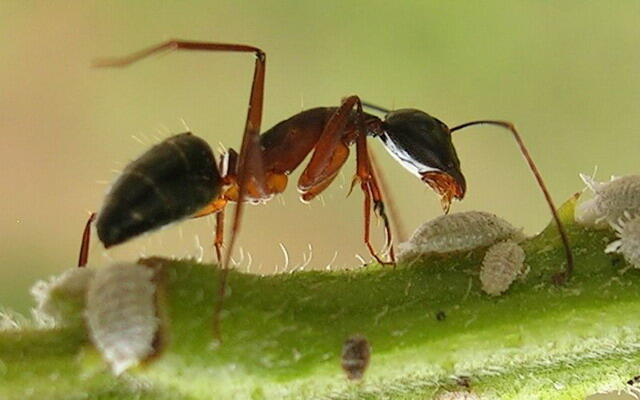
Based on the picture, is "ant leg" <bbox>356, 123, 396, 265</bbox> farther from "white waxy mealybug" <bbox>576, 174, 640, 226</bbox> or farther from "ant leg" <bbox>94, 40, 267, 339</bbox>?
"white waxy mealybug" <bbox>576, 174, 640, 226</bbox>

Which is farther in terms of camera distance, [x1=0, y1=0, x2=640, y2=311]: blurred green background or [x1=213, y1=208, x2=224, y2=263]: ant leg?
[x1=0, y1=0, x2=640, y2=311]: blurred green background

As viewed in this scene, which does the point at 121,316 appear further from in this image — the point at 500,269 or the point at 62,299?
the point at 500,269

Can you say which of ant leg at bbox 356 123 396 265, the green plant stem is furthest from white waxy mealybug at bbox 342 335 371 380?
ant leg at bbox 356 123 396 265

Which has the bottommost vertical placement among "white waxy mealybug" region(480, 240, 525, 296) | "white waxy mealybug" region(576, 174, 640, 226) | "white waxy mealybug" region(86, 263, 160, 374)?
"white waxy mealybug" region(86, 263, 160, 374)

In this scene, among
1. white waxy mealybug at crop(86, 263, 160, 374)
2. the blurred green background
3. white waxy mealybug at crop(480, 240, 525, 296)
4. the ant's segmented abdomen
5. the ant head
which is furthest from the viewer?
the blurred green background

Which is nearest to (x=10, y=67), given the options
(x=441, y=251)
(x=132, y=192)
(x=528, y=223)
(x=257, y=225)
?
(x=257, y=225)

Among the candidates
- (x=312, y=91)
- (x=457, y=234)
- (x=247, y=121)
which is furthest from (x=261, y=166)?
(x=312, y=91)
